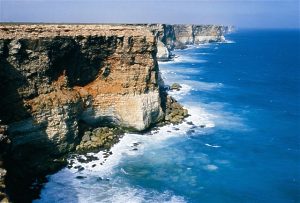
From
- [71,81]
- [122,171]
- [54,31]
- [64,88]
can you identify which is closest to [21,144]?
[64,88]

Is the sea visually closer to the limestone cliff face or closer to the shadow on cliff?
the shadow on cliff

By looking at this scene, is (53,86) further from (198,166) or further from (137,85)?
(198,166)

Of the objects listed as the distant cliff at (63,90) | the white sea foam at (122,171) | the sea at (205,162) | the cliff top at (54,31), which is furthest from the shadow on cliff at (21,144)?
the cliff top at (54,31)

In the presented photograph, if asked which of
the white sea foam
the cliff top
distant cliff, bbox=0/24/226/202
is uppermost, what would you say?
the cliff top

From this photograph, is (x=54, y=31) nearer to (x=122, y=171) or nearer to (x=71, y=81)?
(x=71, y=81)

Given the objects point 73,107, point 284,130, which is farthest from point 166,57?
point 73,107

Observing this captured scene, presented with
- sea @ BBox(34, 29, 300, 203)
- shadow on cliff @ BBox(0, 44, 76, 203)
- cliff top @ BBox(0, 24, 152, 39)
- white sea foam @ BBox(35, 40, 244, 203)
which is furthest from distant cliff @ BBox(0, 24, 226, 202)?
sea @ BBox(34, 29, 300, 203)
